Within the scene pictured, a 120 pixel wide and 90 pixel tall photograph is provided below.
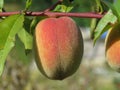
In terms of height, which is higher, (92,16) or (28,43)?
(92,16)

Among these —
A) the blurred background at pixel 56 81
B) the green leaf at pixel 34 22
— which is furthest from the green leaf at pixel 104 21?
the blurred background at pixel 56 81

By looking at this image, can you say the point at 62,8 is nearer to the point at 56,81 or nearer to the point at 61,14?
the point at 61,14

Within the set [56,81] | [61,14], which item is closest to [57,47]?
[61,14]

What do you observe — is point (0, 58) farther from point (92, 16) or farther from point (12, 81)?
point (12, 81)

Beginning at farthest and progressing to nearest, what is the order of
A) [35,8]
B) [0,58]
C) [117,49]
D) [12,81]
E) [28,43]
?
[35,8]
[12,81]
[28,43]
[117,49]
[0,58]

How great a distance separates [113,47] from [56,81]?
18.0 ft

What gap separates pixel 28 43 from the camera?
1332mm

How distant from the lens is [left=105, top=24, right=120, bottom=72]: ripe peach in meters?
1.21

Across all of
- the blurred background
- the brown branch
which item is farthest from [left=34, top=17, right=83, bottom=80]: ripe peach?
the blurred background

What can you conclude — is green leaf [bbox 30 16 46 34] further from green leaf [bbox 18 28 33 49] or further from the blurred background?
the blurred background

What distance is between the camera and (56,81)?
6.68m

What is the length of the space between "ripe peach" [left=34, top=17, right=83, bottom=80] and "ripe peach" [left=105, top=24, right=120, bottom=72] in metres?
0.09

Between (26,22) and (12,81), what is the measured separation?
2.73m

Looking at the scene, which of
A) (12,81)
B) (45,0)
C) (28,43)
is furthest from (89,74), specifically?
(28,43)
